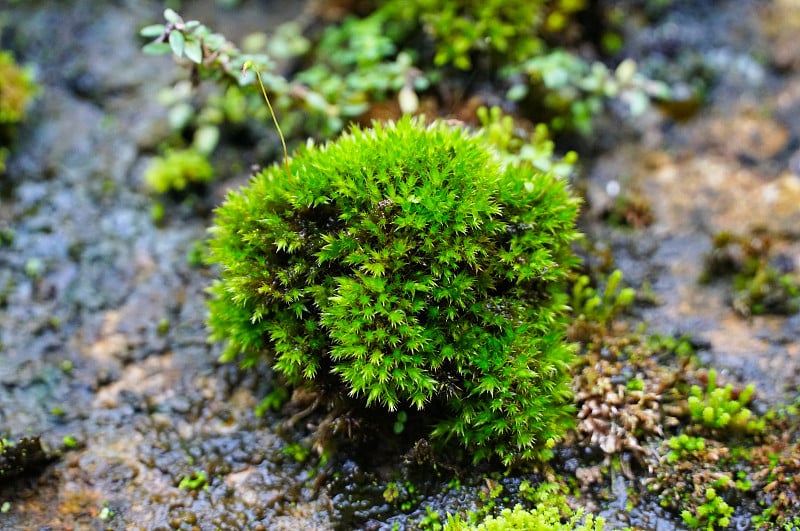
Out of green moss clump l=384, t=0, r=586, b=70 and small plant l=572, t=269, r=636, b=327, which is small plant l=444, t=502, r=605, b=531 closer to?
small plant l=572, t=269, r=636, b=327

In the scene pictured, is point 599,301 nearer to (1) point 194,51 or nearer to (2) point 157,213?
(1) point 194,51

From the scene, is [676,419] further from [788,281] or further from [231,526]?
[231,526]

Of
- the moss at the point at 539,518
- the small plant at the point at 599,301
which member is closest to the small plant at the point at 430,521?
the moss at the point at 539,518

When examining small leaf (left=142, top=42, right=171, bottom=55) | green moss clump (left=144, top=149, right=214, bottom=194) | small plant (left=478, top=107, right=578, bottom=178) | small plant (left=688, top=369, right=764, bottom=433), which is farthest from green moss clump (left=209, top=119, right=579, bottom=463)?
green moss clump (left=144, top=149, right=214, bottom=194)

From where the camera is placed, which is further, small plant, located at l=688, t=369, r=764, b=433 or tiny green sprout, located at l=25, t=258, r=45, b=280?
tiny green sprout, located at l=25, t=258, r=45, b=280

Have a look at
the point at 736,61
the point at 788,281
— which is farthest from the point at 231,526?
the point at 736,61
